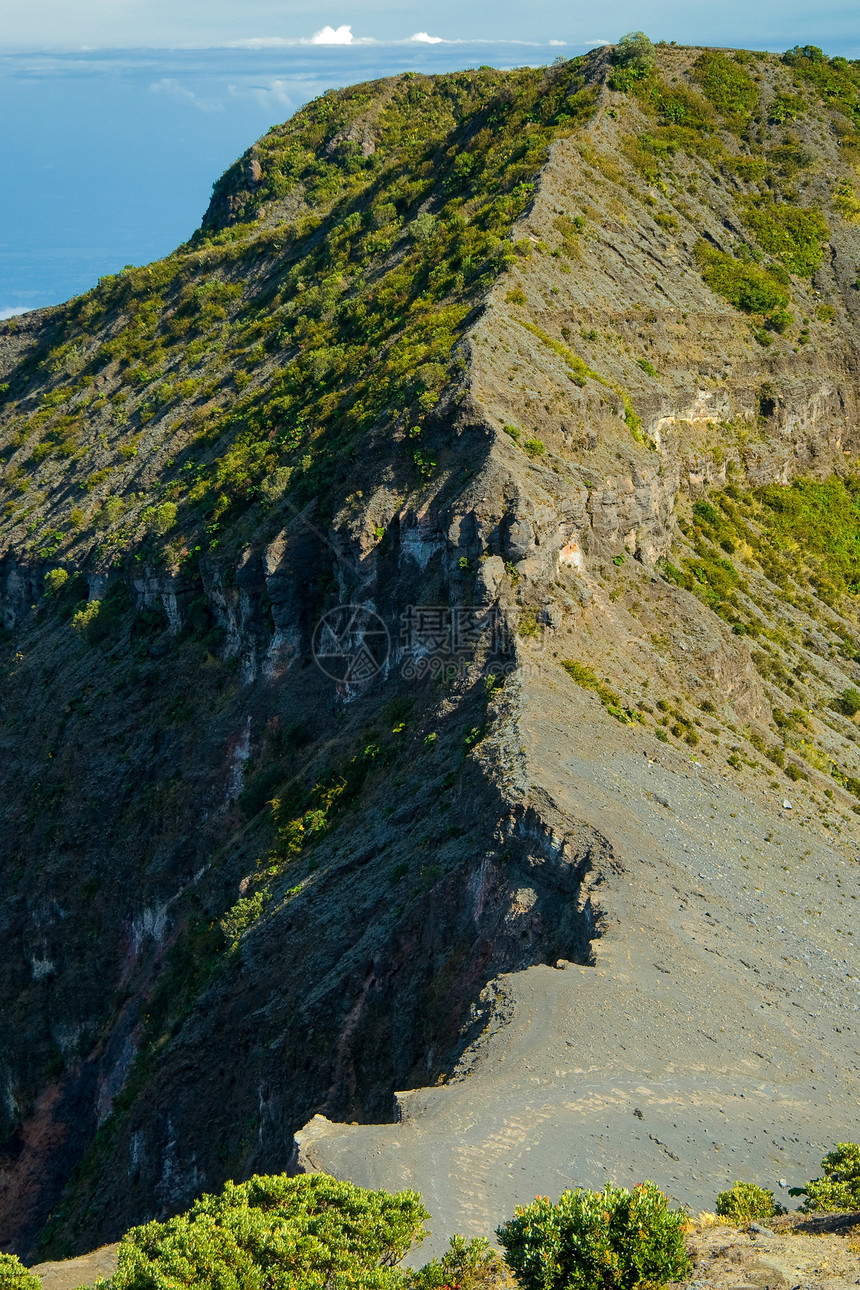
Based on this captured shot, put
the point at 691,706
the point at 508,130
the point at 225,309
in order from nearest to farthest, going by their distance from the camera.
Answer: the point at 691,706 < the point at 508,130 < the point at 225,309

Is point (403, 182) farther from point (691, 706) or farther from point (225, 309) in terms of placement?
point (691, 706)

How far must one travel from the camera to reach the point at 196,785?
61.1 meters

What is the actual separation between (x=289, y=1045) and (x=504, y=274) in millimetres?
43046

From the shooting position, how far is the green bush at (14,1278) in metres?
29.6

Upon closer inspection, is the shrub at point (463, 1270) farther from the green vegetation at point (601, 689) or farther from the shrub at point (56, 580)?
the shrub at point (56, 580)

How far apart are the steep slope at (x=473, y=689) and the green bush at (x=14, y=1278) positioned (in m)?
9.42

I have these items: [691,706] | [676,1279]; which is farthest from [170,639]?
[676,1279]

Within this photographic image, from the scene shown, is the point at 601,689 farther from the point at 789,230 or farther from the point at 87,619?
the point at 789,230

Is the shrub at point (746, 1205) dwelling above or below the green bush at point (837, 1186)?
below

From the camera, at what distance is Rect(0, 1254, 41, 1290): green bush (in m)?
29.6

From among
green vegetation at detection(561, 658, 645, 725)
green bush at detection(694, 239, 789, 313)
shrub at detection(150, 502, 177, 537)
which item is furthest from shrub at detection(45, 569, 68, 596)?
green bush at detection(694, 239, 789, 313)

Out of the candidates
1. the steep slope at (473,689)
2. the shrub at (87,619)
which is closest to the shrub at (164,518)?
the steep slope at (473,689)

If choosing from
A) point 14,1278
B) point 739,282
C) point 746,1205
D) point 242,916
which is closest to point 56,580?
point 242,916

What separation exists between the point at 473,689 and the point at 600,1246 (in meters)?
26.9
